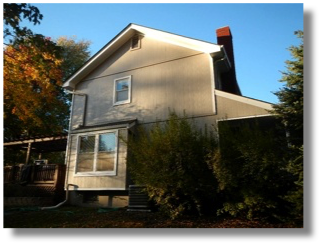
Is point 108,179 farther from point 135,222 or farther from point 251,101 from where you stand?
point 251,101

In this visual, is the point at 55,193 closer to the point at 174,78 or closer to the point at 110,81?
the point at 110,81

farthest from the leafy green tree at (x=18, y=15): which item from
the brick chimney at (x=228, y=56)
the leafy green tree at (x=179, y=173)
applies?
the brick chimney at (x=228, y=56)

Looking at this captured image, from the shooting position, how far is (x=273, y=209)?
580 cm

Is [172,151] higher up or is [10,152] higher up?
[10,152]

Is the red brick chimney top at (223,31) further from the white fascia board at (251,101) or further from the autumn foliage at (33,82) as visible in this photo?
the autumn foliage at (33,82)

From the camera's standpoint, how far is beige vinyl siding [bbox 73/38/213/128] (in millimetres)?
10578

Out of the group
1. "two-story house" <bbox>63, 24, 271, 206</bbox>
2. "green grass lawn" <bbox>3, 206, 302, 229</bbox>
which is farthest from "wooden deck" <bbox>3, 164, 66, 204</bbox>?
"green grass lawn" <bbox>3, 206, 302, 229</bbox>

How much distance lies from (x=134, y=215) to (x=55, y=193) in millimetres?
5986

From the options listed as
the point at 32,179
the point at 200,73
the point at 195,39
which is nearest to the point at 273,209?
the point at 200,73

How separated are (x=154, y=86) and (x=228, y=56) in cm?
460

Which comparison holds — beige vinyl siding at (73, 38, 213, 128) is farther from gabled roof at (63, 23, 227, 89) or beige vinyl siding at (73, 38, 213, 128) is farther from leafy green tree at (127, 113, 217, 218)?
leafy green tree at (127, 113, 217, 218)

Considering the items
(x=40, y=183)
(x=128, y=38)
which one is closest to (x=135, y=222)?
(x=40, y=183)

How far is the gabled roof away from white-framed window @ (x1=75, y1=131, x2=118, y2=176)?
3.66 metres

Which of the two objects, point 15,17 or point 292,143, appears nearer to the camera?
point 292,143
